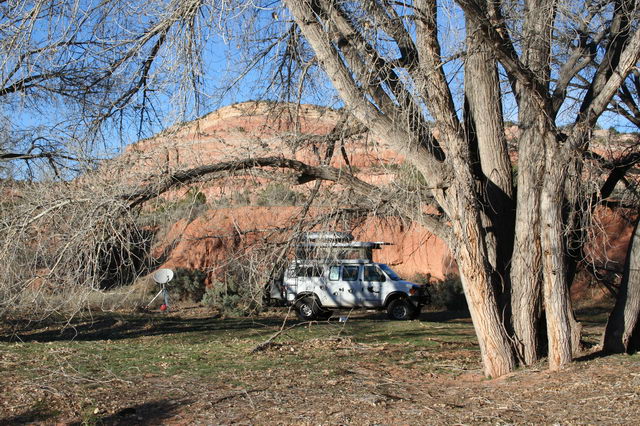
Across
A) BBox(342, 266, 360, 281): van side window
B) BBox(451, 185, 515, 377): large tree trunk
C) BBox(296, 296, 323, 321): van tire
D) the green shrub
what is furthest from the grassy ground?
the green shrub

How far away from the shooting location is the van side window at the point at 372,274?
65.0 ft

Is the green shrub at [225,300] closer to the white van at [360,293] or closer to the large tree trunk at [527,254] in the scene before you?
the white van at [360,293]

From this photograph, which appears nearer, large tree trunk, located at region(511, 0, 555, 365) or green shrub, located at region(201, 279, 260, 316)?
large tree trunk, located at region(511, 0, 555, 365)

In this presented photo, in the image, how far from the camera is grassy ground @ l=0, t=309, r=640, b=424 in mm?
6262

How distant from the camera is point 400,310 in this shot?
19.5m

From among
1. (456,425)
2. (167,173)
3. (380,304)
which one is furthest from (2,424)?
(380,304)

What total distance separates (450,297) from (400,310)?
16.4 feet

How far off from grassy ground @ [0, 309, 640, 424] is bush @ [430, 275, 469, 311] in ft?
38.3

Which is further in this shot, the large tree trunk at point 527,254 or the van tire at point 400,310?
the van tire at point 400,310

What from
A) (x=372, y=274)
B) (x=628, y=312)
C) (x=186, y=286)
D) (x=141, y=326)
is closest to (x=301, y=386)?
(x=628, y=312)

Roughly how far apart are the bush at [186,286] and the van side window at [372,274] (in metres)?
7.49

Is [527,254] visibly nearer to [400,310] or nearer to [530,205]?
[530,205]

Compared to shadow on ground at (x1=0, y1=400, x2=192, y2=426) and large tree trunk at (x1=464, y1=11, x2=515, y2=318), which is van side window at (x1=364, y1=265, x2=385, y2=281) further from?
shadow on ground at (x1=0, y1=400, x2=192, y2=426)

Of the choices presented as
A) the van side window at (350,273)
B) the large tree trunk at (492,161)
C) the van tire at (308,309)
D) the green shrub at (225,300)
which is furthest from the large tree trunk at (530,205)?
the green shrub at (225,300)
